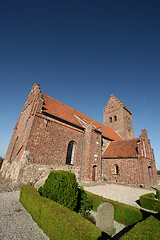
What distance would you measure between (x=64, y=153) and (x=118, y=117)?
1756 cm

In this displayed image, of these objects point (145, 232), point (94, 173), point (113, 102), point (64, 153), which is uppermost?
point (113, 102)

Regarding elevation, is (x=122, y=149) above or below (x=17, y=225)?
above

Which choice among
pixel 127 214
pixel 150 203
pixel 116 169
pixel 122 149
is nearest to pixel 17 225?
pixel 127 214

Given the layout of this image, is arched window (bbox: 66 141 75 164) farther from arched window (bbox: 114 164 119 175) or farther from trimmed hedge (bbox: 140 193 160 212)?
trimmed hedge (bbox: 140 193 160 212)

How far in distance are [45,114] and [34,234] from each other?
979cm

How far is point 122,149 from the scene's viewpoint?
53.2ft

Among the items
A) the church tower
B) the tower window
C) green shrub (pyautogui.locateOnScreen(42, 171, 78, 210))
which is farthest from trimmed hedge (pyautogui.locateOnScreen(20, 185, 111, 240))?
the church tower

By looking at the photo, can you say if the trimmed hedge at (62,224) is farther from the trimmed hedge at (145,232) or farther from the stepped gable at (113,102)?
the stepped gable at (113,102)

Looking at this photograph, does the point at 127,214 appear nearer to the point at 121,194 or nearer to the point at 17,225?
the point at 17,225

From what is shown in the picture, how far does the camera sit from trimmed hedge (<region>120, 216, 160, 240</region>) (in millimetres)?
2748

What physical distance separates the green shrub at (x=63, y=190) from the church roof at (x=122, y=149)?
428 inches

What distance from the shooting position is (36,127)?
11.2 meters

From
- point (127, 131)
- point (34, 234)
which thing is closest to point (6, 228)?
point (34, 234)

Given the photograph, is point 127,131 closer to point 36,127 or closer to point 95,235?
point 36,127
